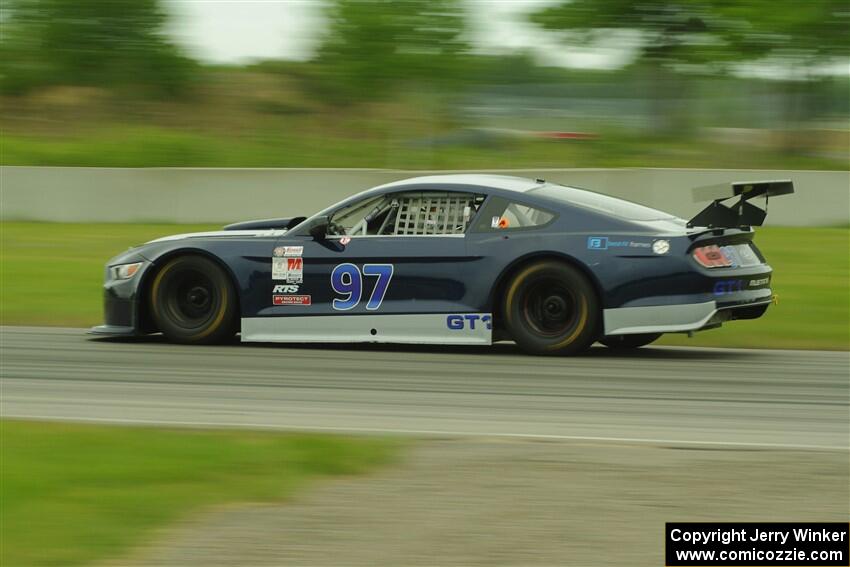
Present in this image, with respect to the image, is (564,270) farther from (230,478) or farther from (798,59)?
(798,59)

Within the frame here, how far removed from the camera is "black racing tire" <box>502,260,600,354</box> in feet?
29.7

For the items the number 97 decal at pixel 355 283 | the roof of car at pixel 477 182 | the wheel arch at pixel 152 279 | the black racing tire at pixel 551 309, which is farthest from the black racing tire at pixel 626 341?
the wheel arch at pixel 152 279

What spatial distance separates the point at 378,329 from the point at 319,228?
91 cm

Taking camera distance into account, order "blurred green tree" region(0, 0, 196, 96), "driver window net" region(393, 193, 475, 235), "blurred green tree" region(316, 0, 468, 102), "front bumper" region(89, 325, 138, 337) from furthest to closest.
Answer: "blurred green tree" region(0, 0, 196, 96)
"blurred green tree" region(316, 0, 468, 102)
"front bumper" region(89, 325, 138, 337)
"driver window net" region(393, 193, 475, 235)

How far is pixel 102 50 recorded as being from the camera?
106ft

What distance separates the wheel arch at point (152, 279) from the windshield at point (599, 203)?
94.5 inches

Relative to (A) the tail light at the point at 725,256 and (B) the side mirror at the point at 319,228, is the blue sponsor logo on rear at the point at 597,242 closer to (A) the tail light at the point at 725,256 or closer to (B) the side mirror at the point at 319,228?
(A) the tail light at the point at 725,256

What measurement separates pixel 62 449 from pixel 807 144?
18.6 meters

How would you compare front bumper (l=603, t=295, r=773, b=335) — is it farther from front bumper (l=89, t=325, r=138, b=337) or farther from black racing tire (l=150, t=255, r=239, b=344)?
front bumper (l=89, t=325, r=138, b=337)

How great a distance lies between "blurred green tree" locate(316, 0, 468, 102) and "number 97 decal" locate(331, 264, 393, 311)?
61.1 ft

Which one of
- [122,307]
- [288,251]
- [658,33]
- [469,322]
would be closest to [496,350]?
[469,322]

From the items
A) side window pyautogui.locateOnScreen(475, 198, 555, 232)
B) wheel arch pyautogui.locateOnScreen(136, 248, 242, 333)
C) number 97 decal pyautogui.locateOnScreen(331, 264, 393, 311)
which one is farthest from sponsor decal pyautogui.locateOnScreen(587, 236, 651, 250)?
wheel arch pyautogui.locateOnScreen(136, 248, 242, 333)

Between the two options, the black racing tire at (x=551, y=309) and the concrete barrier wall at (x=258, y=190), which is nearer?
the black racing tire at (x=551, y=309)

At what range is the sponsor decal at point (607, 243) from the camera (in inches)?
353
